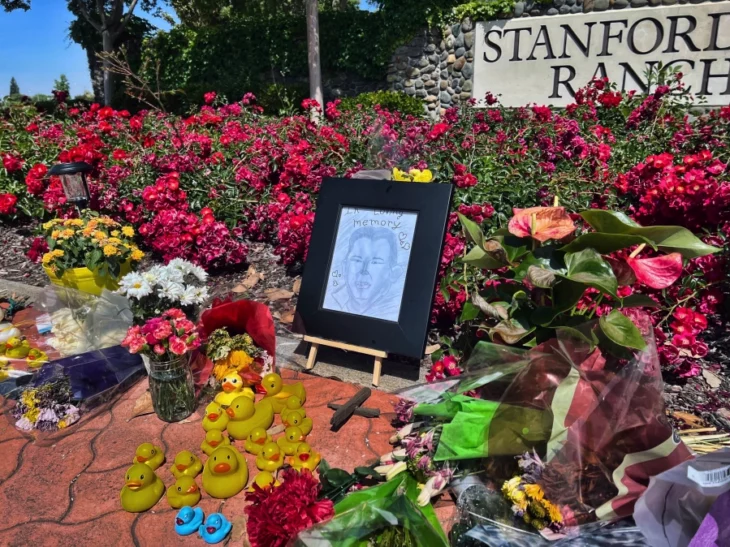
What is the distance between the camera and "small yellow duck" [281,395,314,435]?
2.05m

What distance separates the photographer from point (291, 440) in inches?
76.7

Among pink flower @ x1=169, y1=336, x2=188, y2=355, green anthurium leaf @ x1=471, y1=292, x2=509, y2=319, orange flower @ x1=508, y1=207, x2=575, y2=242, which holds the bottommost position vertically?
pink flower @ x1=169, y1=336, x2=188, y2=355

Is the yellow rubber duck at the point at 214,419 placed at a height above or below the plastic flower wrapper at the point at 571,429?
below

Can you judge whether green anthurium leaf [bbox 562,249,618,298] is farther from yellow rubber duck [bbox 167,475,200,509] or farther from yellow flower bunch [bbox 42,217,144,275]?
yellow flower bunch [bbox 42,217,144,275]

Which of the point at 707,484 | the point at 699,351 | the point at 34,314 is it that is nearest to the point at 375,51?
the point at 34,314

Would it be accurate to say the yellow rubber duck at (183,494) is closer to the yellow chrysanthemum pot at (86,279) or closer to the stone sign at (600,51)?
the yellow chrysanthemum pot at (86,279)

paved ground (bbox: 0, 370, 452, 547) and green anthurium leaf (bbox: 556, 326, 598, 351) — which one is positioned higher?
green anthurium leaf (bbox: 556, 326, 598, 351)

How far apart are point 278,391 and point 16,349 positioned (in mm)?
1361

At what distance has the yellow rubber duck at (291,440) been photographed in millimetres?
1885

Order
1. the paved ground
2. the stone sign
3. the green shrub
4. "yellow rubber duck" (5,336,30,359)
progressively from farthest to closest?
the green shrub
the stone sign
"yellow rubber duck" (5,336,30,359)
the paved ground

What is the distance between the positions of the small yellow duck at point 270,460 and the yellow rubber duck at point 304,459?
0.16 ft

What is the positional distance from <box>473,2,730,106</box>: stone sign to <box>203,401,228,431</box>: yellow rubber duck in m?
8.19

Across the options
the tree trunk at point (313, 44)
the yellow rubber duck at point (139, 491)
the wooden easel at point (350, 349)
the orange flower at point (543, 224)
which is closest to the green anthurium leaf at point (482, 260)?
the orange flower at point (543, 224)

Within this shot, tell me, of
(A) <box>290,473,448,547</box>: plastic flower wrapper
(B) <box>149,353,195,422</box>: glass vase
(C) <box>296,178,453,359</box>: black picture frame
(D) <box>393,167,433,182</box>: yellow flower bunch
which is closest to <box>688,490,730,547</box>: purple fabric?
(A) <box>290,473,448,547</box>: plastic flower wrapper
